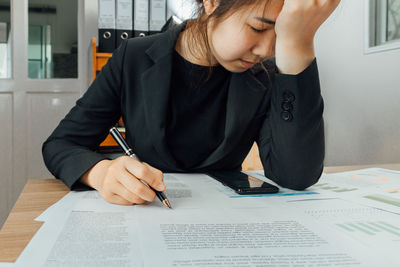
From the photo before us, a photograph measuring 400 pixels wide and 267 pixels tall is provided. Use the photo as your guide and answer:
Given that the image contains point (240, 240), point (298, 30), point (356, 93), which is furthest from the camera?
point (356, 93)

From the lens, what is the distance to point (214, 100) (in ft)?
3.02

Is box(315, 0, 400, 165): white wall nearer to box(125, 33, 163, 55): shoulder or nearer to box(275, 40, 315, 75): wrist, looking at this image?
box(275, 40, 315, 75): wrist

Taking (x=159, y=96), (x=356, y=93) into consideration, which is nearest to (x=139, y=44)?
(x=159, y=96)

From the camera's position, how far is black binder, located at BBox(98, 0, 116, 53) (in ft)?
6.04

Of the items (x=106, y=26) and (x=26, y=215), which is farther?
(x=106, y=26)

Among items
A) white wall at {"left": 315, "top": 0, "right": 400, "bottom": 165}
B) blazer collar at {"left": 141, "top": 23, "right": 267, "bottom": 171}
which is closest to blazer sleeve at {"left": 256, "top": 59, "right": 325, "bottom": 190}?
blazer collar at {"left": 141, "top": 23, "right": 267, "bottom": 171}

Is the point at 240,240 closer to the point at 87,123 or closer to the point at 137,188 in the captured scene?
the point at 137,188

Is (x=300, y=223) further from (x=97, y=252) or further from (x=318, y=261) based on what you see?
(x=97, y=252)

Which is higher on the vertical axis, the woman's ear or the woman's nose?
the woman's ear

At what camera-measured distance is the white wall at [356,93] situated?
1311mm

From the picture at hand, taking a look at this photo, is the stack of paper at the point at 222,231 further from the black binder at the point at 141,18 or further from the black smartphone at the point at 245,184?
the black binder at the point at 141,18

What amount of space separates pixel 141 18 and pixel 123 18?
94 mm

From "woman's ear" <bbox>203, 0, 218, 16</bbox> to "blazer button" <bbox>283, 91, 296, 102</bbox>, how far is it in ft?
0.83

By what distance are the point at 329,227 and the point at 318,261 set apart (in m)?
0.12
